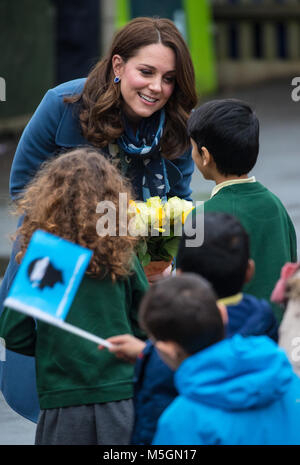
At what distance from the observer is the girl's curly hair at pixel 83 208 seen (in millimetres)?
3148

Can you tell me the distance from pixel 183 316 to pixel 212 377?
170 millimetres

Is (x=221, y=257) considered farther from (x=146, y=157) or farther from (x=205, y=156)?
(x=146, y=157)

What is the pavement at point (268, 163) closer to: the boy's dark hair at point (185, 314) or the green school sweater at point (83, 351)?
the green school sweater at point (83, 351)

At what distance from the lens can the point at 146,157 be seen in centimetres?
397

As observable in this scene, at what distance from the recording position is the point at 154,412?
2.85 m

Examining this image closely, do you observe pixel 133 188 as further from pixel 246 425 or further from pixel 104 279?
pixel 246 425

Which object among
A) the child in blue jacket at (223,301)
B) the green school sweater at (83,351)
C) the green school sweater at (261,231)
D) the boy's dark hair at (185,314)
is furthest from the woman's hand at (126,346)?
the green school sweater at (261,231)

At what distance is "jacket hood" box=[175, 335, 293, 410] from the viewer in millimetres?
2506

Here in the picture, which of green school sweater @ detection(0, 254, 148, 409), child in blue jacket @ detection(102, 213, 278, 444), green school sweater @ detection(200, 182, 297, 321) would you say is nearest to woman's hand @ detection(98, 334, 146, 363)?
child in blue jacket @ detection(102, 213, 278, 444)

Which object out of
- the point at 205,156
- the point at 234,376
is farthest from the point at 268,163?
the point at 234,376

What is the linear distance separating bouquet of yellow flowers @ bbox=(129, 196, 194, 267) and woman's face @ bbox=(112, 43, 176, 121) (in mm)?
387

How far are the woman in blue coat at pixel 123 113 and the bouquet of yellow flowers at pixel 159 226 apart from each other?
0.18 m

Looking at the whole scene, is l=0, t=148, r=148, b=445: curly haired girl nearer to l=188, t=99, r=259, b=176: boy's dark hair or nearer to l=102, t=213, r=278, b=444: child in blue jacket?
l=102, t=213, r=278, b=444: child in blue jacket

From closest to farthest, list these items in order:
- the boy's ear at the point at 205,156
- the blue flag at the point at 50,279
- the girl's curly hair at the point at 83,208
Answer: the blue flag at the point at 50,279 → the girl's curly hair at the point at 83,208 → the boy's ear at the point at 205,156
